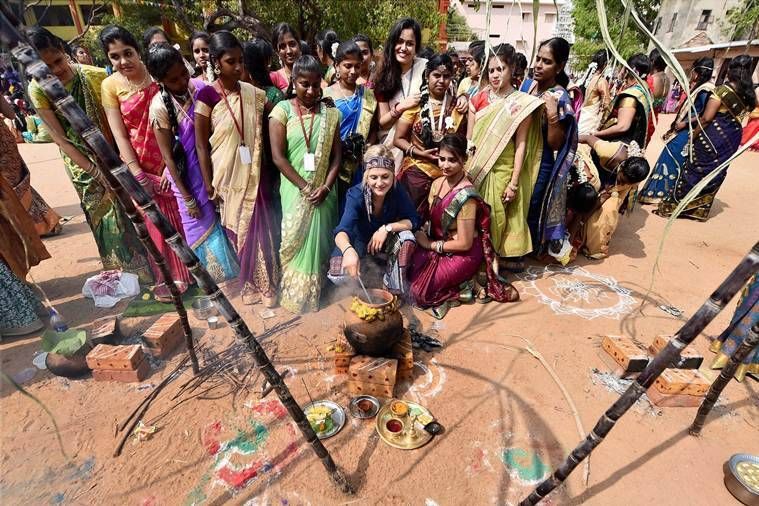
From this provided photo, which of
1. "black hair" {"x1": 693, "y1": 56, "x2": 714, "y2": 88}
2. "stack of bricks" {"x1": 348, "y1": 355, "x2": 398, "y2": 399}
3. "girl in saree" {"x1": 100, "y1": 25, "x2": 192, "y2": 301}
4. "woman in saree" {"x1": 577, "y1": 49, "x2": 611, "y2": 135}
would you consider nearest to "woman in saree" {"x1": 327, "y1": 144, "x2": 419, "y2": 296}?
"stack of bricks" {"x1": 348, "y1": 355, "x2": 398, "y2": 399}

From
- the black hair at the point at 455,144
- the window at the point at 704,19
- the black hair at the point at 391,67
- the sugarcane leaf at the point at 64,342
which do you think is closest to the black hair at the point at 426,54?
the black hair at the point at 391,67

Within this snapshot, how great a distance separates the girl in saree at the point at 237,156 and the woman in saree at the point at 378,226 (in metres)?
0.72

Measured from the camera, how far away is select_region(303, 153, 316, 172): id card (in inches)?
121

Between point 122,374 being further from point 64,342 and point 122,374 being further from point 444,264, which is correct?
point 444,264

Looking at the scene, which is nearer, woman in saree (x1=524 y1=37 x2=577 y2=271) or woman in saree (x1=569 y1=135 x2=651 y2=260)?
woman in saree (x1=524 y1=37 x2=577 y2=271)

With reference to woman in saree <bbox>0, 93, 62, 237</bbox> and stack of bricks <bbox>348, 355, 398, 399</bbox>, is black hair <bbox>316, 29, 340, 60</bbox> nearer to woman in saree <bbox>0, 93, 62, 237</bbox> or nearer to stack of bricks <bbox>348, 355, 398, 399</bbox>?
woman in saree <bbox>0, 93, 62, 237</bbox>

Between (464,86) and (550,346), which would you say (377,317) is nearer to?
(550,346)

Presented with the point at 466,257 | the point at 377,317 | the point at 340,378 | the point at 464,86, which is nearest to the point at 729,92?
the point at 464,86

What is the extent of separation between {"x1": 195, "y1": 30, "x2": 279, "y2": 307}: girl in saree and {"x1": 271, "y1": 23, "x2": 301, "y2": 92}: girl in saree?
1.00 metres

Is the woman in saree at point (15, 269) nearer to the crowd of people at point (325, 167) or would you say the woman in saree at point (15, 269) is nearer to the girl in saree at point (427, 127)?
the crowd of people at point (325, 167)

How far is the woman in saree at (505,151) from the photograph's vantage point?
334 cm

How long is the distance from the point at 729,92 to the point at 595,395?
15.0 feet

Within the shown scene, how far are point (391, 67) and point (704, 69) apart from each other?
526 centimetres

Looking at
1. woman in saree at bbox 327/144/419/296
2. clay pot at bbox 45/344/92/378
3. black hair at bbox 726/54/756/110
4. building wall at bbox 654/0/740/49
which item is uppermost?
building wall at bbox 654/0/740/49
